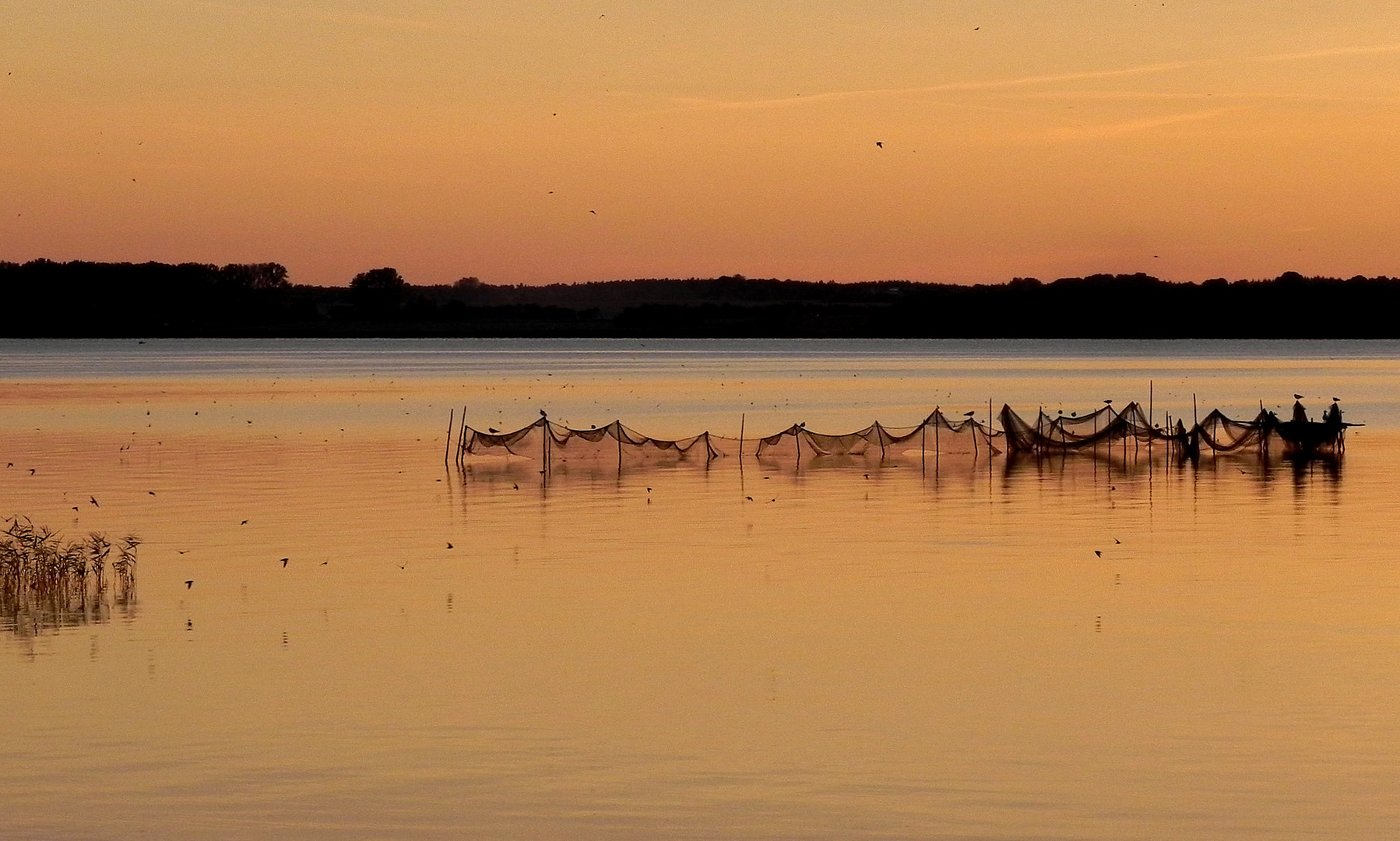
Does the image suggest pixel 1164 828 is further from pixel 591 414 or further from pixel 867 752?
pixel 591 414

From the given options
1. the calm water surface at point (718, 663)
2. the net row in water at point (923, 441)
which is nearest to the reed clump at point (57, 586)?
the calm water surface at point (718, 663)

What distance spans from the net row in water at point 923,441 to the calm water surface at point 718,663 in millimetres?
6426

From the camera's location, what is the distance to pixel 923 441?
52.1 metres

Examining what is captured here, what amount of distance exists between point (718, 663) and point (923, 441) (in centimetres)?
3262

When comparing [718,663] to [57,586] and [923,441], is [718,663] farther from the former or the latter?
[923,441]

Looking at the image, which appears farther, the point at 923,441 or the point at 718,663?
the point at 923,441

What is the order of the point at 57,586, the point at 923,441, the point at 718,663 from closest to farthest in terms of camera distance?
the point at 718,663 < the point at 57,586 < the point at 923,441

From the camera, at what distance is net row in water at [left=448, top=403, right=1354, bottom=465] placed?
167ft

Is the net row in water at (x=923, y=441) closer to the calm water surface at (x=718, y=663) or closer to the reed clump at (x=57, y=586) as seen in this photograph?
the calm water surface at (x=718, y=663)

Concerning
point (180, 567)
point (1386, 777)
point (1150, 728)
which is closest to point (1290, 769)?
point (1386, 777)

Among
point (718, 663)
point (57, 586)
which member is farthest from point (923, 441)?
point (718, 663)

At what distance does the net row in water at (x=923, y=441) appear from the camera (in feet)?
167

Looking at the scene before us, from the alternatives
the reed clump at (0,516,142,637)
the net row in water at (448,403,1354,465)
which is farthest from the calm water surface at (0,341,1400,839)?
the net row in water at (448,403,1354,465)

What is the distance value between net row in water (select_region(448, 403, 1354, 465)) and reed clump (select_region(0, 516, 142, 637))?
23.1m
